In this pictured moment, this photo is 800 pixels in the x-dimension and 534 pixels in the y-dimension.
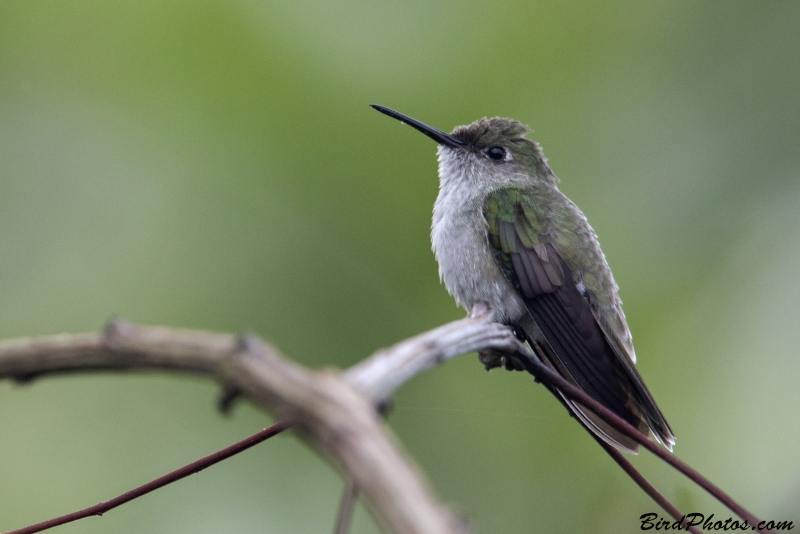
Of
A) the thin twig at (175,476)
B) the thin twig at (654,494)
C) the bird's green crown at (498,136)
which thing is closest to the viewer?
the thin twig at (175,476)

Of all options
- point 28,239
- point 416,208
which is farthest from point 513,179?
point 28,239

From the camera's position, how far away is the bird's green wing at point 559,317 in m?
3.19

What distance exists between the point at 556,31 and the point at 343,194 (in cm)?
186

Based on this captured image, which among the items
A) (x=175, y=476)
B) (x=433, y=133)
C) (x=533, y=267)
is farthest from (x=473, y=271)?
(x=175, y=476)

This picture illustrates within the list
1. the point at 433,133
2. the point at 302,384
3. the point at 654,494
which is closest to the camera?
the point at 302,384

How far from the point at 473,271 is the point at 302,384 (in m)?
2.97

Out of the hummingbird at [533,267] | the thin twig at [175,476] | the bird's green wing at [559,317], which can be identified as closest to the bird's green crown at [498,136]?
the hummingbird at [533,267]

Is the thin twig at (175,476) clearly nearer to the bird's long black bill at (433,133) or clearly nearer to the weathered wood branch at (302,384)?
the weathered wood branch at (302,384)

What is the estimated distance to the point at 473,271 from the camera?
12.3 ft

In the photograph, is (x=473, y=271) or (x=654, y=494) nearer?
(x=654, y=494)

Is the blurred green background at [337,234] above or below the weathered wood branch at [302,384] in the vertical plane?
above

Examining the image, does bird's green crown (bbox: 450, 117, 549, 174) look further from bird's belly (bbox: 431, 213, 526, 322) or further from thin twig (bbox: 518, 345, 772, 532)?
thin twig (bbox: 518, 345, 772, 532)

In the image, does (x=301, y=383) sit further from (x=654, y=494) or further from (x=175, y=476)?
(x=654, y=494)

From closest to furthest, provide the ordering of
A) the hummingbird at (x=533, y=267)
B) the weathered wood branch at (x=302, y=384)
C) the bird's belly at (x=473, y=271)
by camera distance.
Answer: the weathered wood branch at (x=302, y=384) < the hummingbird at (x=533, y=267) < the bird's belly at (x=473, y=271)
